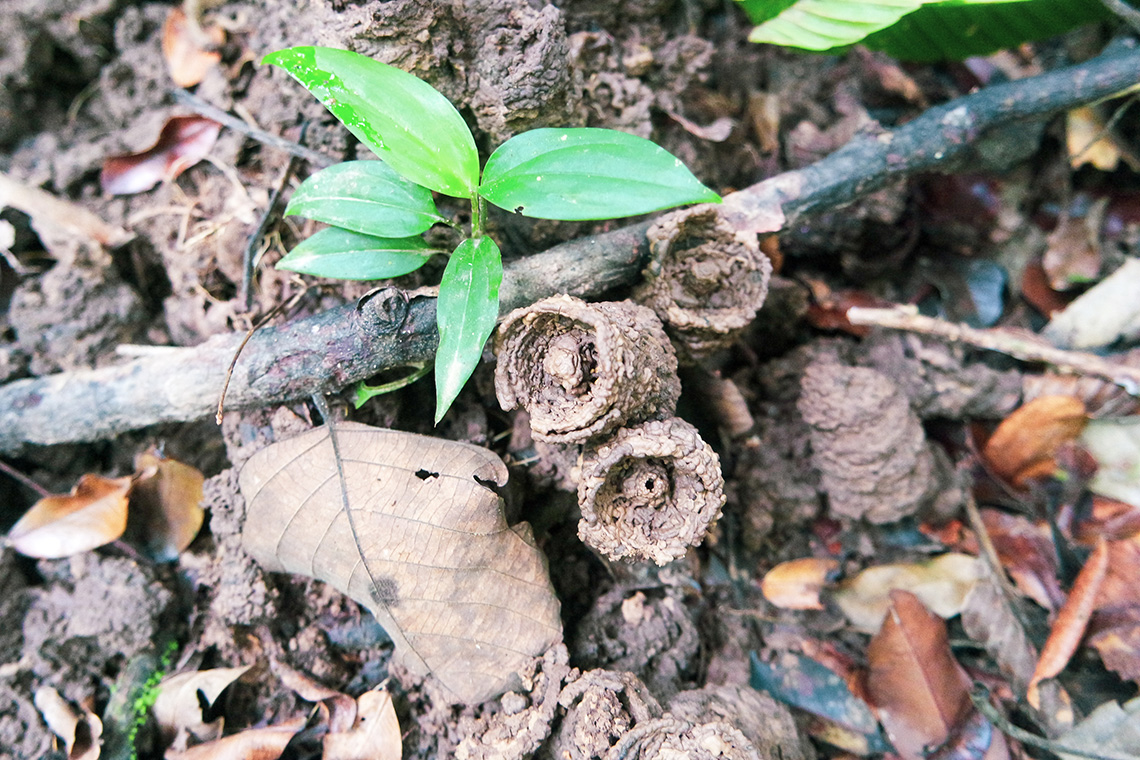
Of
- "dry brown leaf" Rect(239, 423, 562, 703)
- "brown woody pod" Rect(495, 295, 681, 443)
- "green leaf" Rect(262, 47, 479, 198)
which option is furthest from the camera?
"dry brown leaf" Rect(239, 423, 562, 703)

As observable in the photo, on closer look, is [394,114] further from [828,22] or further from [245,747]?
[245,747]

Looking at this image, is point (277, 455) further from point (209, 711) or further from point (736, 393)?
point (736, 393)

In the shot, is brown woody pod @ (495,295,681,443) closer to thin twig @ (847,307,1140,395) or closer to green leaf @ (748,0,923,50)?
thin twig @ (847,307,1140,395)

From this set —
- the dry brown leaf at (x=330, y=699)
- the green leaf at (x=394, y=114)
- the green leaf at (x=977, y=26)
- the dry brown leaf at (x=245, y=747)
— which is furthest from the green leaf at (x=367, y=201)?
the green leaf at (x=977, y=26)

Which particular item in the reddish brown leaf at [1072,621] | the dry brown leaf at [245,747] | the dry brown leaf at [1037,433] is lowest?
the reddish brown leaf at [1072,621]

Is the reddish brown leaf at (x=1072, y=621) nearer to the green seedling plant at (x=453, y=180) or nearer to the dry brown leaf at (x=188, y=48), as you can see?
the green seedling plant at (x=453, y=180)

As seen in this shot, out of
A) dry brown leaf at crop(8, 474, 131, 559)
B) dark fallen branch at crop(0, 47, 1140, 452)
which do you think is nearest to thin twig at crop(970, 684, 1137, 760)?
dark fallen branch at crop(0, 47, 1140, 452)
